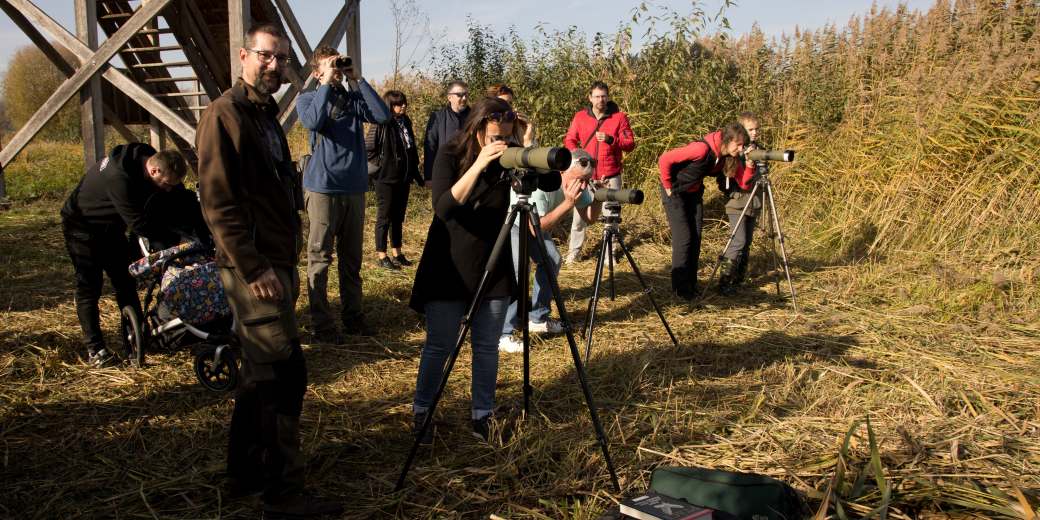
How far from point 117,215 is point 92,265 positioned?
389mm

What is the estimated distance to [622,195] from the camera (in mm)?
4074

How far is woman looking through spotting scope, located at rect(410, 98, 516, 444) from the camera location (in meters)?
3.19

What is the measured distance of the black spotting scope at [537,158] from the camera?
8.83ft

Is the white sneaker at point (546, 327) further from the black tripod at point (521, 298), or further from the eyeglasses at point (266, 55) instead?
the eyeglasses at point (266, 55)

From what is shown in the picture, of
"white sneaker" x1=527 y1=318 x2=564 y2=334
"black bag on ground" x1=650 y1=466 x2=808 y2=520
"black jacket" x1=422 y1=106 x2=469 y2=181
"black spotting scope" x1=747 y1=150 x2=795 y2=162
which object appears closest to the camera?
"black bag on ground" x1=650 y1=466 x2=808 y2=520

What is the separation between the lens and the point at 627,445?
345cm

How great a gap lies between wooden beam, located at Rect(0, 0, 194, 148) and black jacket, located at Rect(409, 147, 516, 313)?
211 inches

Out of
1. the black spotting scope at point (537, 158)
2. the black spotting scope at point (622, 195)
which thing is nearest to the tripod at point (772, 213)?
the black spotting scope at point (622, 195)

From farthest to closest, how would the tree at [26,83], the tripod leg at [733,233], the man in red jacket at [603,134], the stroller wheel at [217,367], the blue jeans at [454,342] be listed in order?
1. the tree at [26,83]
2. the man in red jacket at [603,134]
3. the tripod leg at [733,233]
4. the stroller wheel at [217,367]
5. the blue jeans at [454,342]

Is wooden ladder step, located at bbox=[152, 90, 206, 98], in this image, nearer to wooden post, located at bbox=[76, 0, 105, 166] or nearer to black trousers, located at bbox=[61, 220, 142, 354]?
wooden post, located at bbox=[76, 0, 105, 166]

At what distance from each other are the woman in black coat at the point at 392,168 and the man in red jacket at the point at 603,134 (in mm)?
1746

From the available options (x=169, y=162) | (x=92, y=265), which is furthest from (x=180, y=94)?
(x=169, y=162)

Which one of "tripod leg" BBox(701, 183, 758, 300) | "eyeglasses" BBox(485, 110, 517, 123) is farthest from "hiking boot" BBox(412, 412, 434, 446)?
"tripod leg" BBox(701, 183, 758, 300)

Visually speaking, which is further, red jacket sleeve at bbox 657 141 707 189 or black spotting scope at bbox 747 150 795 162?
red jacket sleeve at bbox 657 141 707 189
